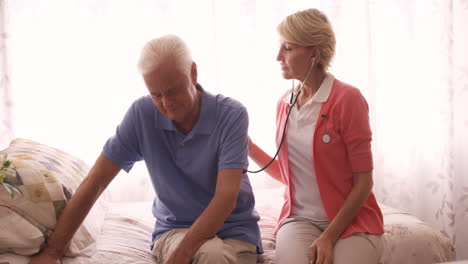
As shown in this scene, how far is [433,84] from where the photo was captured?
9.44 ft

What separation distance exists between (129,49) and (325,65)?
121 centimetres

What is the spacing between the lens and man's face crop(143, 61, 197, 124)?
56.7 inches

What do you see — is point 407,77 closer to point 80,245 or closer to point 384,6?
point 384,6

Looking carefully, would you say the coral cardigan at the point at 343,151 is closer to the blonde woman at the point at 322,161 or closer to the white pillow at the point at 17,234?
the blonde woman at the point at 322,161

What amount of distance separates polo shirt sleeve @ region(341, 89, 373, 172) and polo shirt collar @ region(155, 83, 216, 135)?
0.42 meters

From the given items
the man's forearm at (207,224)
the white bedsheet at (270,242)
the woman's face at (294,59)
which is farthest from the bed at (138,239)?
the woman's face at (294,59)

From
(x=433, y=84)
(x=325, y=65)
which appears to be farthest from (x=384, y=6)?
(x=325, y=65)

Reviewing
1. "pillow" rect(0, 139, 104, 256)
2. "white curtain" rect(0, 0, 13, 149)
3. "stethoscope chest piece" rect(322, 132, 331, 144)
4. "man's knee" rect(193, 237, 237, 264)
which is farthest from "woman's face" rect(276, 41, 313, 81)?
"white curtain" rect(0, 0, 13, 149)

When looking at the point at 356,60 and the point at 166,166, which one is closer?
the point at 166,166

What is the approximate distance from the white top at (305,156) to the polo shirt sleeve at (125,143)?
54cm

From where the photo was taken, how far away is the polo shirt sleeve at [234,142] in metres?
1.52

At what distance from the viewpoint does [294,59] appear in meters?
1.74

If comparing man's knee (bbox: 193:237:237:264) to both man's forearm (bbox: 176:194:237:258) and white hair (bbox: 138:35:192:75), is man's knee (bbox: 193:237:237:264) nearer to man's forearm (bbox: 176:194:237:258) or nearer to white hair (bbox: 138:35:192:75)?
man's forearm (bbox: 176:194:237:258)

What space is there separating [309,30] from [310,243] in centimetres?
70
